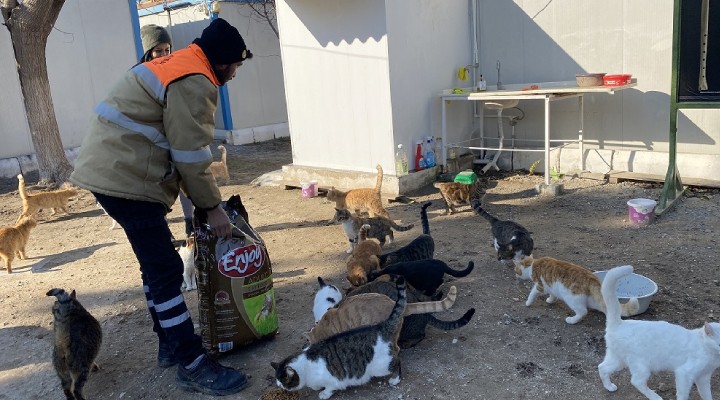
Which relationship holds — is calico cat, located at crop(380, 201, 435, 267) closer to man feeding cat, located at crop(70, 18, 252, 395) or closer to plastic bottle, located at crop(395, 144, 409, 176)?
man feeding cat, located at crop(70, 18, 252, 395)

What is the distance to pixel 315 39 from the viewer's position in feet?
27.7

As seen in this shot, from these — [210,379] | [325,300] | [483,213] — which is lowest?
[210,379]

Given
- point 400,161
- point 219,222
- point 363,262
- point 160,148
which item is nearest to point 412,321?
point 363,262

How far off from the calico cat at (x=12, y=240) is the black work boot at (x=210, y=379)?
3.72 meters

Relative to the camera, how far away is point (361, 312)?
3576mm

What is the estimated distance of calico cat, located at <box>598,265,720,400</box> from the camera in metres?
2.79

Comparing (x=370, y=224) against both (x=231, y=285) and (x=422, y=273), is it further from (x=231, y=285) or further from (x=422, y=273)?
(x=231, y=285)

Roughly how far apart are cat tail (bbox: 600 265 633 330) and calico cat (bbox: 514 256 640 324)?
0.80 meters

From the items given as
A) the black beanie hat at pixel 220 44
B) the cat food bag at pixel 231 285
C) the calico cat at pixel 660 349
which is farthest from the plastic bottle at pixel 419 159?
the calico cat at pixel 660 349

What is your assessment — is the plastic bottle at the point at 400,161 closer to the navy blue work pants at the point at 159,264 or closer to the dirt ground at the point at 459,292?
the dirt ground at the point at 459,292

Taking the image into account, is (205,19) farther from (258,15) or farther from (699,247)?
(699,247)

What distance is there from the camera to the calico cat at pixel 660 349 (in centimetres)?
279

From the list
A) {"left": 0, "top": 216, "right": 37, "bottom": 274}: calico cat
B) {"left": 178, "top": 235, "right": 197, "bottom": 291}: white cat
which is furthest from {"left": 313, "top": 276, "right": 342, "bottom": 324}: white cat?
{"left": 0, "top": 216, "right": 37, "bottom": 274}: calico cat

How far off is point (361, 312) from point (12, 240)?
4.64m
